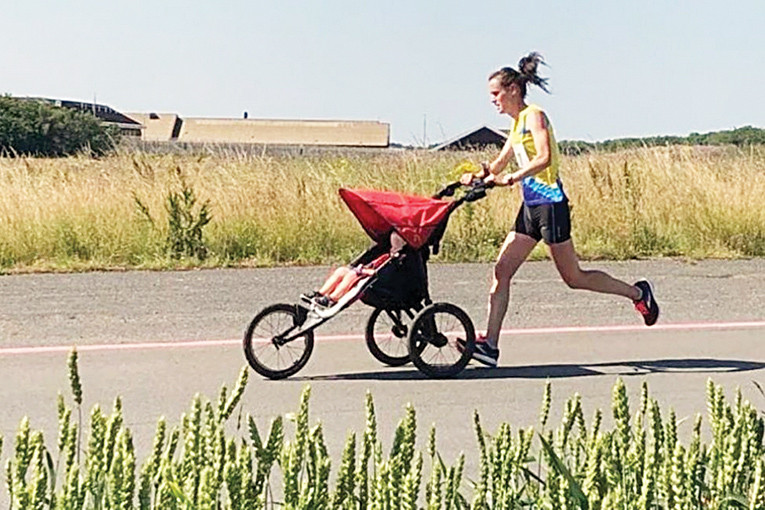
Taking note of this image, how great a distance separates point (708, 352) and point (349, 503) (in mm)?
5843

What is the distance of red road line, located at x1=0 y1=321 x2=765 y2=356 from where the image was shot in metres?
7.64

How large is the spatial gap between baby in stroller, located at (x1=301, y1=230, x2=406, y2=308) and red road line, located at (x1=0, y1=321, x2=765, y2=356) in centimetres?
121

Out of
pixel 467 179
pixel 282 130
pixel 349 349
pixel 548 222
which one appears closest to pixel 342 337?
pixel 349 349

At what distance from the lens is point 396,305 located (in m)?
6.87

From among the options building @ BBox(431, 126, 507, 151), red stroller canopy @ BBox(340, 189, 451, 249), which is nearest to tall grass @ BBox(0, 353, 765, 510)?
red stroller canopy @ BBox(340, 189, 451, 249)

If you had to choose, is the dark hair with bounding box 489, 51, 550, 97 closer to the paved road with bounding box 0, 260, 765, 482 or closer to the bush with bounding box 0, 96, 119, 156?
the paved road with bounding box 0, 260, 765, 482

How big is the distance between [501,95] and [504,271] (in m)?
→ 1.13

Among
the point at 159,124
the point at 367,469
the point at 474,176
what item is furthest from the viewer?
the point at 159,124

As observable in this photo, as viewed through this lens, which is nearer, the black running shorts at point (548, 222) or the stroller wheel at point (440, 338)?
the stroller wheel at point (440, 338)

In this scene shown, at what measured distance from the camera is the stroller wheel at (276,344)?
679 centimetres

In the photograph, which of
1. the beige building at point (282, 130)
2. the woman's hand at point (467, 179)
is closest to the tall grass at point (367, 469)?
the woman's hand at point (467, 179)

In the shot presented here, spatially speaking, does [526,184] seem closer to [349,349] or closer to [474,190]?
[474,190]

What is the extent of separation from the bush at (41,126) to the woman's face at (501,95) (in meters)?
16.9

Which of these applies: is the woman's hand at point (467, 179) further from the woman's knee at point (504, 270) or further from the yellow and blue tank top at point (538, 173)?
the woman's knee at point (504, 270)
